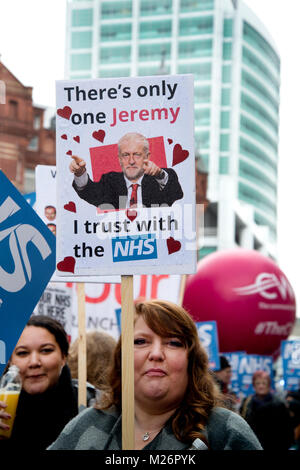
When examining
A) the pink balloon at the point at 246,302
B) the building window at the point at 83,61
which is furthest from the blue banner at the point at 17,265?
the building window at the point at 83,61

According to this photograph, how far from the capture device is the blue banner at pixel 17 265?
7.96ft

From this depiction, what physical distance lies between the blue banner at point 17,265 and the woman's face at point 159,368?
37cm

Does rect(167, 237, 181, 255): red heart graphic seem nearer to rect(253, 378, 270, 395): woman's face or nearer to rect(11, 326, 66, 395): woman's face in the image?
rect(11, 326, 66, 395): woman's face

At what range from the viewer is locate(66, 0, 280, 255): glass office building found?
72.5m

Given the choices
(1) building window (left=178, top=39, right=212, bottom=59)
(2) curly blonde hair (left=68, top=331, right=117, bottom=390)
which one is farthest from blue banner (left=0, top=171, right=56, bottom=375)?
(1) building window (left=178, top=39, right=212, bottom=59)

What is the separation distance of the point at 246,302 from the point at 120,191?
9.98 meters

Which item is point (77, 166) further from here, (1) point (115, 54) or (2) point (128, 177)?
(1) point (115, 54)

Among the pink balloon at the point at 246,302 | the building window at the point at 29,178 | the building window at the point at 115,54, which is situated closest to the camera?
the pink balloon at the point at 246,302

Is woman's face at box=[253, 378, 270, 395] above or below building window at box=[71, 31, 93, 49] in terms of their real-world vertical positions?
below

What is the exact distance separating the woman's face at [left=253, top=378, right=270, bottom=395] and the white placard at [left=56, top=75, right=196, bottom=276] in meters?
4.13

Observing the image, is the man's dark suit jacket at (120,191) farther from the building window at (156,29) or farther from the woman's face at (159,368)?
the building window at (156,29)

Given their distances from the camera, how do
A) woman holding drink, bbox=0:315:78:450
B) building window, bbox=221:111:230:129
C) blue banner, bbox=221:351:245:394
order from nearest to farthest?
woman holding drink, bbox=0:315:78:450, blue banner, bbox=221:351:245:394, building window, bbox=221:111:230:129

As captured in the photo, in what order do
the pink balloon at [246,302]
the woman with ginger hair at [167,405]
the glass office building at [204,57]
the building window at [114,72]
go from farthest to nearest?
the building window at [114,72]
the glass office building at [204,57]
the pink balloon at [246,302]
the woman with ginger hair at [167,405]

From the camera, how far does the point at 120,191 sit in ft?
8.61
